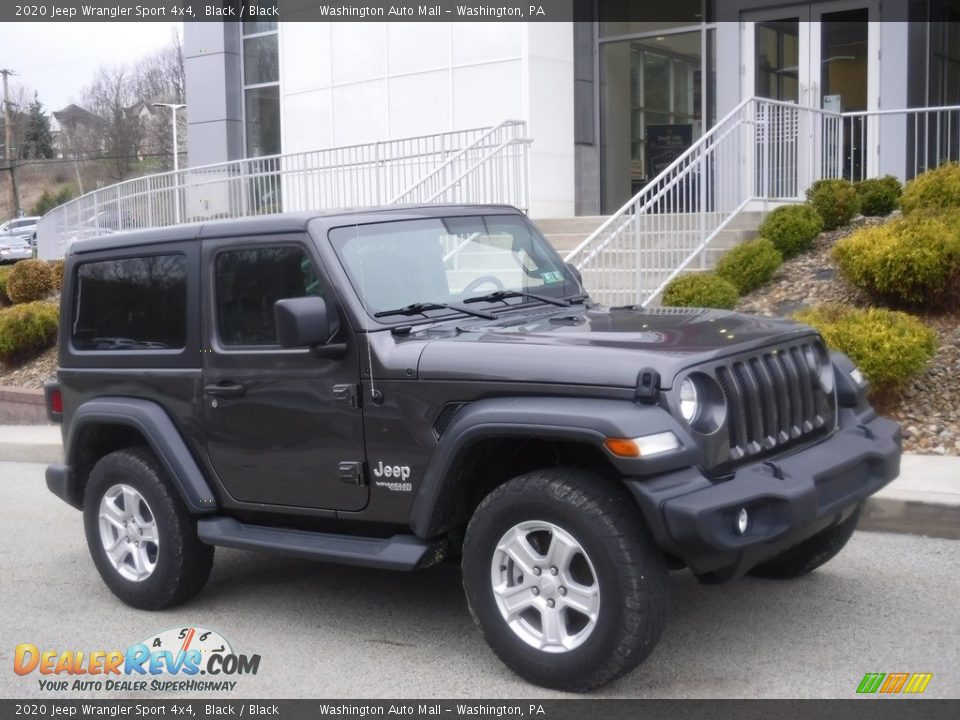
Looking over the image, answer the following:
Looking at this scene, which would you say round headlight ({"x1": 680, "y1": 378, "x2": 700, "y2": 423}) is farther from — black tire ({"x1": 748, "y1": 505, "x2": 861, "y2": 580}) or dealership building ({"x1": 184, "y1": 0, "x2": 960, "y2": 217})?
dealership building ({"x1": 184, "y1": 0, "x2": 960, "y2": 217})

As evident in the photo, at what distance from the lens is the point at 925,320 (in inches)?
388

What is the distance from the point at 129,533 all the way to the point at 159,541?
277 millimetres

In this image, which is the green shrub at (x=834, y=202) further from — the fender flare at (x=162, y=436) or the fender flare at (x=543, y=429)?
the fender flare at (x=543, y=429)

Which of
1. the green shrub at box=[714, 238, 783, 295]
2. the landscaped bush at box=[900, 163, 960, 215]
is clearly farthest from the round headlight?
the landscaped bush at box=[900, 163, 960, 215]

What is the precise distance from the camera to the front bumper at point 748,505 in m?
4.25

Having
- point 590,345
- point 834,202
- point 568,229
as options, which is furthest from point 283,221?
point 568,229

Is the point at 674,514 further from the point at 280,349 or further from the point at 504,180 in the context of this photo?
the point at 504,180

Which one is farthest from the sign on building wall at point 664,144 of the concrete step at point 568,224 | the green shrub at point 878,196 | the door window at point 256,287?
the door window at point 256,287

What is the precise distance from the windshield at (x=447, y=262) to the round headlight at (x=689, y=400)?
1370 millimetres

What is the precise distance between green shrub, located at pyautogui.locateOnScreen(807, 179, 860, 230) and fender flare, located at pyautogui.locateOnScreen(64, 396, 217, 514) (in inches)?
336

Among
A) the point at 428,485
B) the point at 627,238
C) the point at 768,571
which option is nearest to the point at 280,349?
the point at 428,485

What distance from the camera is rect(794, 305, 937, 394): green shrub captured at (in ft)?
28.0

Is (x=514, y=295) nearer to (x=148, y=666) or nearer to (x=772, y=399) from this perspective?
(x=772, y=399)

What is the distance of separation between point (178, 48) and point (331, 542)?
76408 millimetres
